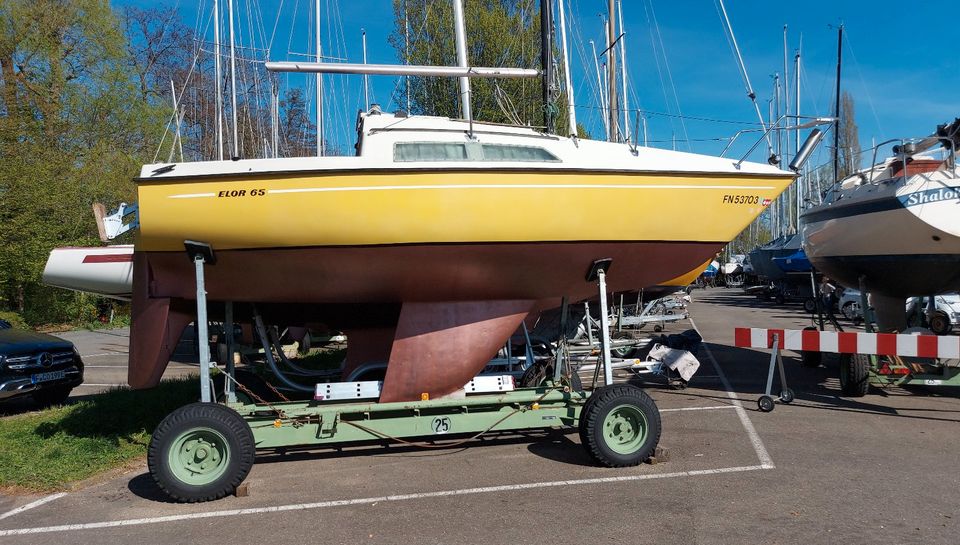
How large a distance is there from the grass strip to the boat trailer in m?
1.26

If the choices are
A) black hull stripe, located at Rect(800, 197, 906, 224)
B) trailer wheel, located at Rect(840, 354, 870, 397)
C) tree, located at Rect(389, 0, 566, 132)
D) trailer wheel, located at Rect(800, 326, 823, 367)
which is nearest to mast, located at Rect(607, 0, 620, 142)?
tree, located at Rect(389, 0, 566, 132)

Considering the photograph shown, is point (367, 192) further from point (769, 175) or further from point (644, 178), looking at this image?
point (769, 175)

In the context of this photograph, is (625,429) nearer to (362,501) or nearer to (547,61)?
(362,501)

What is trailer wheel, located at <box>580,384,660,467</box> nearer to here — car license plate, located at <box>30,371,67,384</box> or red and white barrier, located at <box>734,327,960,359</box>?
red and white barrier, located at <box>734,327,960,359</box>

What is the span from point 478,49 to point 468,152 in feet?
68.6

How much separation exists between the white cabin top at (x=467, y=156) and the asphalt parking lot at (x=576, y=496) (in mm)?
2449

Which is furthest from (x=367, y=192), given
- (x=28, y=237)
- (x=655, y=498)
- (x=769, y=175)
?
(x=28, y=237)

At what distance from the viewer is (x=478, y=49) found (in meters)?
25.4

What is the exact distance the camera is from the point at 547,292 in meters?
6.24

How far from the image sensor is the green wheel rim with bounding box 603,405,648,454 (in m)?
5.46

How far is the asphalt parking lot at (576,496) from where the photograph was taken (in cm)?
417

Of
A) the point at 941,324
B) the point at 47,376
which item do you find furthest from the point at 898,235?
the point at 47,376

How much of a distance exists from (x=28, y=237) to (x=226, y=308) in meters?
17.4

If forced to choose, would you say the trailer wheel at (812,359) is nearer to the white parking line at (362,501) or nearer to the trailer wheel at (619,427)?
the white parking line at (362,501)
